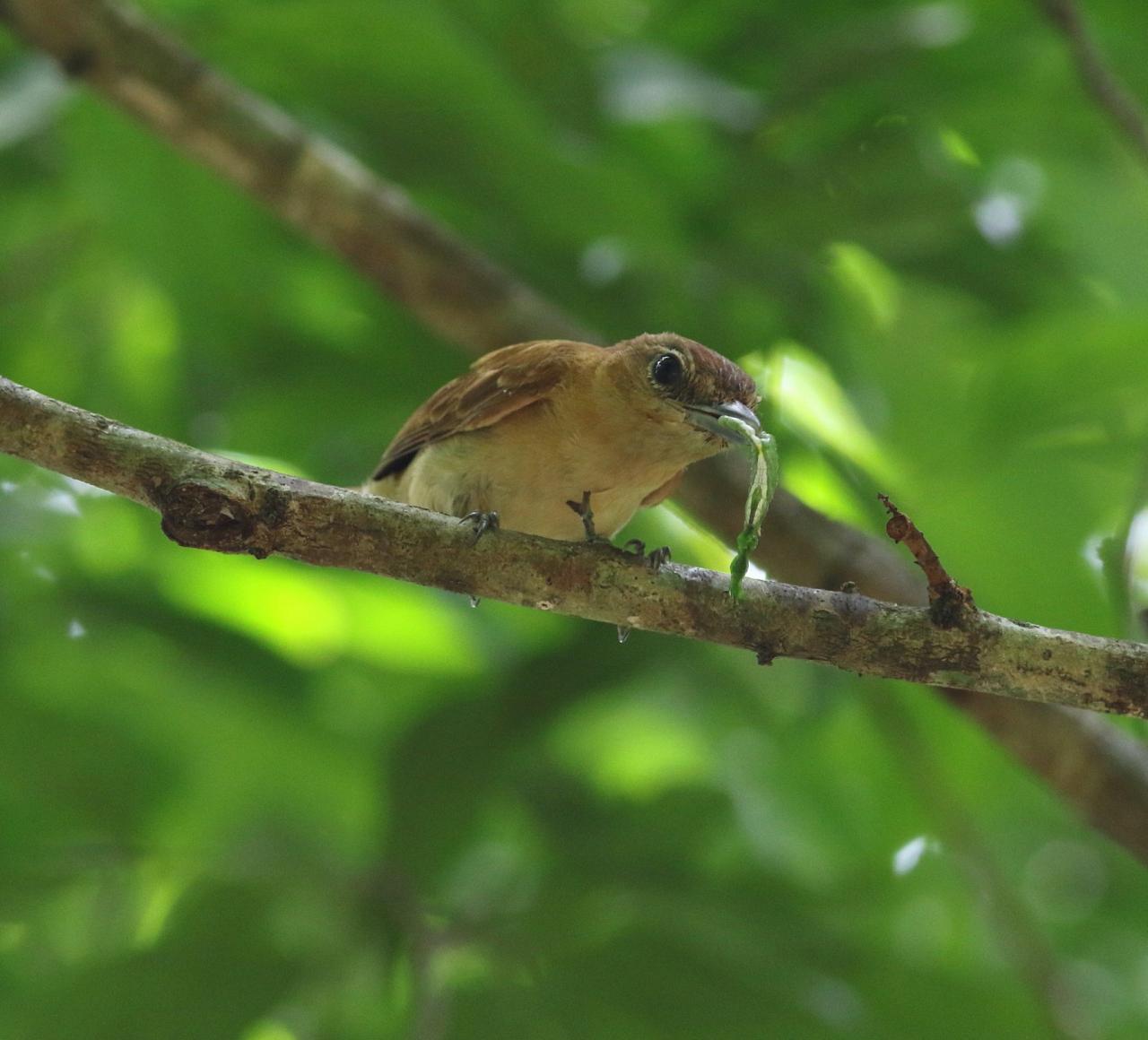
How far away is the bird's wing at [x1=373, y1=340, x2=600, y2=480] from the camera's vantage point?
4.05 meters

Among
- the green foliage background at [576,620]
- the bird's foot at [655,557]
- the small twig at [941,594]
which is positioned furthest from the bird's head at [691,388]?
the small twig at [941,594]

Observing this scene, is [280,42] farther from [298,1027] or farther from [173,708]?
[298,1027]

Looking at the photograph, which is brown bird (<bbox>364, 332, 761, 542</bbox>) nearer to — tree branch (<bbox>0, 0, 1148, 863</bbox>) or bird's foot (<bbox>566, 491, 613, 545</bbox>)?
bird's foot (<bbox>566, 491, 613, 545</bbox>)

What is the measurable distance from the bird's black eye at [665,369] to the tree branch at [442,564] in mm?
789

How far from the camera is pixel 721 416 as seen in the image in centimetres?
333

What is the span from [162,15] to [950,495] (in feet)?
10.2

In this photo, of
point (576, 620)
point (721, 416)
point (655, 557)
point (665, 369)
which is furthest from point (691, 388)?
point (576, 620)

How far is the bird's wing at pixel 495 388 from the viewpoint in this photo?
4.05 meters

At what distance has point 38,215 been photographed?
5.80 metres

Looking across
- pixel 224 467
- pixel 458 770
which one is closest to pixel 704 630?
pixel 224 467

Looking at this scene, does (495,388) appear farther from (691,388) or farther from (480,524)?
(480,524)

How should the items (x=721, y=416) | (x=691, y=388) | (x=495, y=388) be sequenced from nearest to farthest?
(x=721, y=416) < (x=691, y=388) < (x=495, y=388)

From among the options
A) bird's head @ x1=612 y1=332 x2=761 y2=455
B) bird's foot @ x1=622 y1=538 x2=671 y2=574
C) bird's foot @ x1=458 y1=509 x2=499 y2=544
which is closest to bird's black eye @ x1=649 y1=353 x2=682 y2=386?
bird's head @ x1=612 y1=332 x2=761 y2=455

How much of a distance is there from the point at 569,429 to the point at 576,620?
1.01 metres
